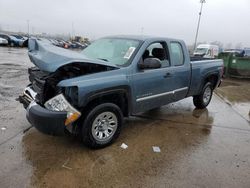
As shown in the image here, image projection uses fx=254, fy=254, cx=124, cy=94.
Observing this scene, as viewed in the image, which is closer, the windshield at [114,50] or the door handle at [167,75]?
the windshield at [114,50]

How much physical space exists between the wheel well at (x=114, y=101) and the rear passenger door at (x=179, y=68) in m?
1.51

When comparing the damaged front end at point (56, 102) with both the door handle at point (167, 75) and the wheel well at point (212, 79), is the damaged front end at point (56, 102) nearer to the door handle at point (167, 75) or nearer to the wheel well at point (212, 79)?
the door handle at point (167, 75)

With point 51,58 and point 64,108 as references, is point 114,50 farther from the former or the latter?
point 64,108

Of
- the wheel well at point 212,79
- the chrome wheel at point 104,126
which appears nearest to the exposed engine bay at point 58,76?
the chrome wheel at point 104,126

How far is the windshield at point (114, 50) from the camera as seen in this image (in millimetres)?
4715

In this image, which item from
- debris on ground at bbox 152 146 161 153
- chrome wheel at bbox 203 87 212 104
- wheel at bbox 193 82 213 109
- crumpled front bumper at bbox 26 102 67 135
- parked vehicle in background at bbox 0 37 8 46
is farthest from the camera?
parked vehicle in background at bbox 0 37 8 46

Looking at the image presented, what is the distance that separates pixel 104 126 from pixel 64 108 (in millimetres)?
834

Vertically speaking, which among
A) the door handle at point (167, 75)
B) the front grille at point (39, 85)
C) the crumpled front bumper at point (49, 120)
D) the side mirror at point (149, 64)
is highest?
the side mirror at point (149, 64)

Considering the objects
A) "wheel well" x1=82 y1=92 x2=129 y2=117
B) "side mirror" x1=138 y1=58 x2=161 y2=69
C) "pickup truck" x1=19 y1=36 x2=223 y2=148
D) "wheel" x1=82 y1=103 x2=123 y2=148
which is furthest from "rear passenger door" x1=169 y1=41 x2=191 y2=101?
"wheel" x1=82 y1=103 x2=123 y2=148

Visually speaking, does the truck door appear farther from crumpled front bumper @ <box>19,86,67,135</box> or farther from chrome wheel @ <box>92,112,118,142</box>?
crumpled front bumper @ <box>19,86,67,135</box>

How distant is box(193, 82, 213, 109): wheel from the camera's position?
6.97 metres

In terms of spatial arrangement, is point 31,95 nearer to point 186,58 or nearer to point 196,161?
point 196,161

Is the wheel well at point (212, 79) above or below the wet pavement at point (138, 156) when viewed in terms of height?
above

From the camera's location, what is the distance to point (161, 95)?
5.27m
